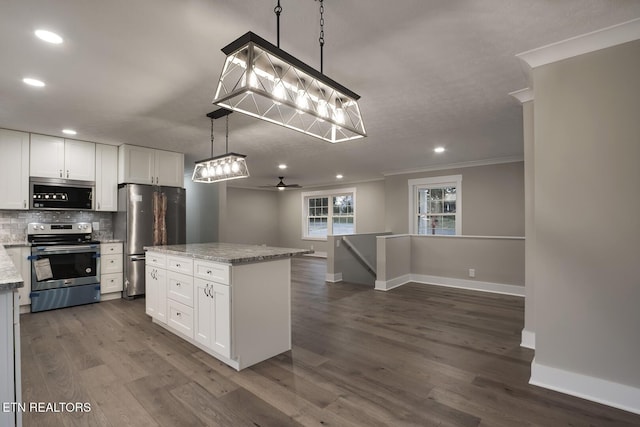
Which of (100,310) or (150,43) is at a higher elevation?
(150,43)

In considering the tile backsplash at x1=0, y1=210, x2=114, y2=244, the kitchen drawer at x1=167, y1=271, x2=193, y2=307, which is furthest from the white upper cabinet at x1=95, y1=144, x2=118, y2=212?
the kitchen drawer at x1=167, y1=271, x2=193, y2=307

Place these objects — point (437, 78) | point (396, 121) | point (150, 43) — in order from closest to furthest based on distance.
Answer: point (150, 43), point (437, 78), point (396, 121)

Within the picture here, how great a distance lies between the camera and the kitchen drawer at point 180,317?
3092 mm

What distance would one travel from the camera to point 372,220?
30.2ft

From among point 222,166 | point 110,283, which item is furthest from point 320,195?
point 222,166

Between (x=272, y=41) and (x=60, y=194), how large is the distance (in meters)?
4.37

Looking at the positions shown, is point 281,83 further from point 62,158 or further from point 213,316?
point 62,158

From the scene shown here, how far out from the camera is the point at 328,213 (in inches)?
403

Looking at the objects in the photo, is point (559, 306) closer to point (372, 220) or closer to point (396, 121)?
point (396, 121)

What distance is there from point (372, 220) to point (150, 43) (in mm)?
7665

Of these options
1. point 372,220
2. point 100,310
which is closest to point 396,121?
point 100,310

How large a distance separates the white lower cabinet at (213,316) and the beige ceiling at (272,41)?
5.85ft

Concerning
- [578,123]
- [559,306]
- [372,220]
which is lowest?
[559,306]

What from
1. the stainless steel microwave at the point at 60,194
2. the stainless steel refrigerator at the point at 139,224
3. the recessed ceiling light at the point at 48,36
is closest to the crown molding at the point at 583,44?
the recessed ceiling light at the point at 48,36
